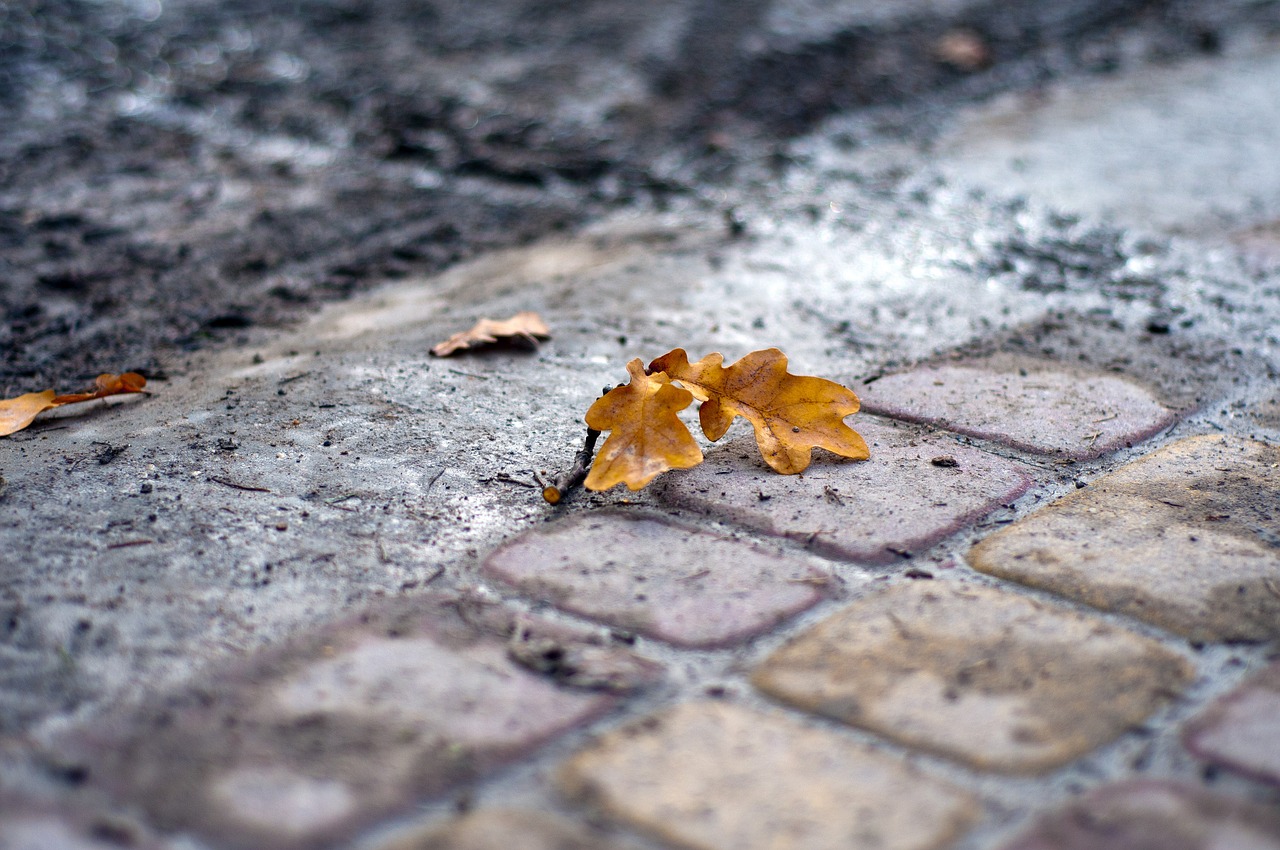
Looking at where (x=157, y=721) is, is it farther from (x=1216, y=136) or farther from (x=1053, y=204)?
(x=1216, y=136)

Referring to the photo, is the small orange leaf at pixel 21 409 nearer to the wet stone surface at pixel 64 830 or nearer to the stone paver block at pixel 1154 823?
the wet stone surface at pixel 64 830

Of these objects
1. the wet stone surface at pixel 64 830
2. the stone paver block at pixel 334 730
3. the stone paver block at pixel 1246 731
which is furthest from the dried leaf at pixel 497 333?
the stone paver block at pixel 1246 731

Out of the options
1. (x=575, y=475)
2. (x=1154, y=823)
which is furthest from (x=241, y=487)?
(x=1154, y=823)

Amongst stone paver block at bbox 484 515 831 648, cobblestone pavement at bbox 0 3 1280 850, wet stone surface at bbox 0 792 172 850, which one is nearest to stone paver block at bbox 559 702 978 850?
cobblestone pavement at bbox 0 3 1280 850

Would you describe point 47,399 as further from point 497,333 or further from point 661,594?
point 661,594

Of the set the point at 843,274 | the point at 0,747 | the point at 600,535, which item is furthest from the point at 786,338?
the point at 0,747

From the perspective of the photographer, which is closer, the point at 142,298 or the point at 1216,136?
the point at 142,298

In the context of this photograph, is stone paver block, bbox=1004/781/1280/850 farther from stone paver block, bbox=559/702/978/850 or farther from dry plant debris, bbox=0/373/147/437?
dry plant debris, bbox=0/373/147/437
